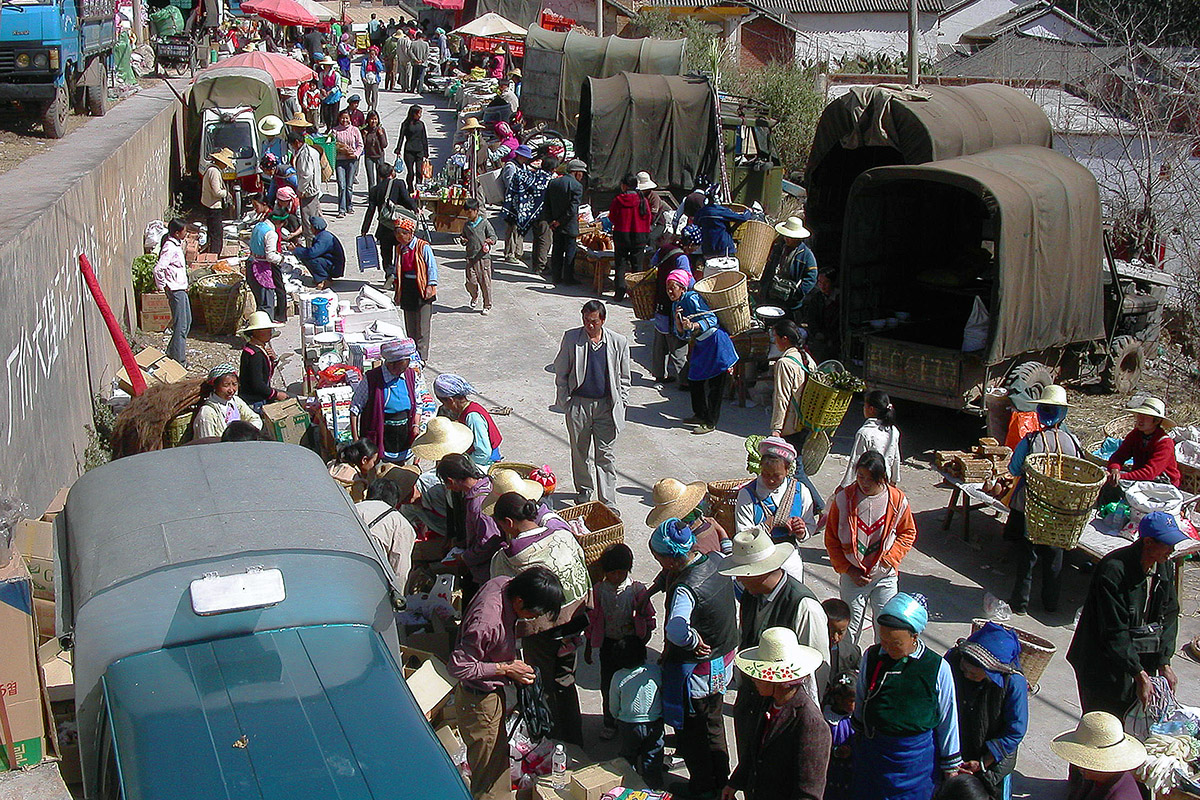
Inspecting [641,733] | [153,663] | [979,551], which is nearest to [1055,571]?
[979,551]

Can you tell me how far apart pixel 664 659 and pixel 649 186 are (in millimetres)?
10966

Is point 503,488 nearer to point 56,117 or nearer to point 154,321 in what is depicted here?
point 154,321

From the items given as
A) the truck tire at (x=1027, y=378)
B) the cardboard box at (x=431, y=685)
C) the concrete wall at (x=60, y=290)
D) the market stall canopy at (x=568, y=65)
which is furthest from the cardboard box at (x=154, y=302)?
the market stall canopy at (x=568, y=65)

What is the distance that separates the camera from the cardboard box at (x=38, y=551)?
6.46m

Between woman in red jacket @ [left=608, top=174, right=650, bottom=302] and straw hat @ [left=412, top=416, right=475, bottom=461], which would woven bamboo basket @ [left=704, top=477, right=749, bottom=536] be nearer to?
straw hat @ [left=412, top=416, right=475, bottom=461]

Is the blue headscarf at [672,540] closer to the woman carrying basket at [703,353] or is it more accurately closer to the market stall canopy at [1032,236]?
the woman carrying basket at [703,353]

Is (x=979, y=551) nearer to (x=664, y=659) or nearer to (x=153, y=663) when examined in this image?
(x=664, y=659)

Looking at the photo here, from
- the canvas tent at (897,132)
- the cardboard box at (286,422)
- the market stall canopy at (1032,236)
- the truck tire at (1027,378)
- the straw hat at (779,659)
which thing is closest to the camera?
the straw hat at (779,659)

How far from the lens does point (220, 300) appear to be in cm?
1362

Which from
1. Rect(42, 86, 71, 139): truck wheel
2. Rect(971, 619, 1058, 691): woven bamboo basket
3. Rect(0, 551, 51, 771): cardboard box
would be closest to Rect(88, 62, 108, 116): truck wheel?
Rect(42, 86, 71, 139): truck wheel

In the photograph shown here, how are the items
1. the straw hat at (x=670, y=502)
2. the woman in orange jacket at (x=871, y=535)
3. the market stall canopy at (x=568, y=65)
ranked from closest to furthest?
the woman in orange jacket at (x=871, y=535) < the straw hat at (x=670, y=502) < the market stall canopy at (x=568, y=65)

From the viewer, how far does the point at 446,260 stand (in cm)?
1741

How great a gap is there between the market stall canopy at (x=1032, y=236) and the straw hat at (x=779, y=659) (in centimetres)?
631

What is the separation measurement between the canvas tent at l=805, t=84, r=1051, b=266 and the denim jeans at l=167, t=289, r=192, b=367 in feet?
24.3
